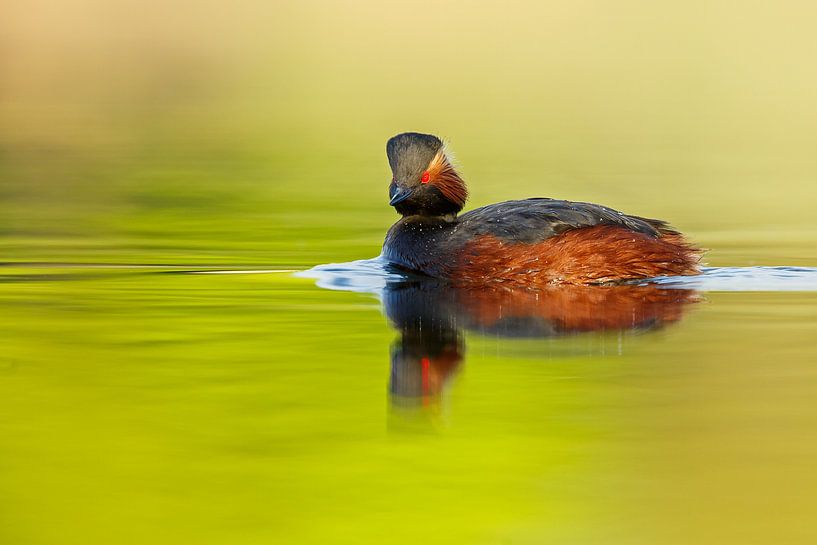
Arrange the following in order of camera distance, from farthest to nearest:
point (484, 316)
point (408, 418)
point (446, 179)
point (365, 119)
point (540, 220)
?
point (365, 119), point (446, 179), point (540, 220), point (484, 316), point (408, 418)

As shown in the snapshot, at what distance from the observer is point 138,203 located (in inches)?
733

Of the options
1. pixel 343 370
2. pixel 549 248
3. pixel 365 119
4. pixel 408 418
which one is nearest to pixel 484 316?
pixel 549 248

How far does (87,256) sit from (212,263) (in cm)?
121

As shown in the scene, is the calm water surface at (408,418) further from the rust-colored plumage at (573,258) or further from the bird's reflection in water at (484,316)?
the rust-colored plumage at (573,258)

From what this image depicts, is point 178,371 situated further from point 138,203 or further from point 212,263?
point 138,203

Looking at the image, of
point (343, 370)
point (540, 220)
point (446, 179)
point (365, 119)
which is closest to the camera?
point (343, 370)

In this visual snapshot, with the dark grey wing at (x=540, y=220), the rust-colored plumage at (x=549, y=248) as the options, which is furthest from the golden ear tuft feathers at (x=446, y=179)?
the dark grey wing at (x=540, y=220)

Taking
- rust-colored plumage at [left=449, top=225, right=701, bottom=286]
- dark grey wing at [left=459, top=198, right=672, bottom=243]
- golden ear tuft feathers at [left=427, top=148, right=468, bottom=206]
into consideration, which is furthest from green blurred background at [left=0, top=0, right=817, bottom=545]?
golden ear tuft feathers at [left=427, top=148, right=468, bottom=206]

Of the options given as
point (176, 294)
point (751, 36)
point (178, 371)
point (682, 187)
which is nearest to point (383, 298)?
point (176, 294)

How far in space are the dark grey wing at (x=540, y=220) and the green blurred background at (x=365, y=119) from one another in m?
1.59

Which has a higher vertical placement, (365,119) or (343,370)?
(365,119)

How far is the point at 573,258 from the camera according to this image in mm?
12273

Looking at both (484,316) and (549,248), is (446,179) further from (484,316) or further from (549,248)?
(484,316)

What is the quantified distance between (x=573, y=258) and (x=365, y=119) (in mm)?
23110
